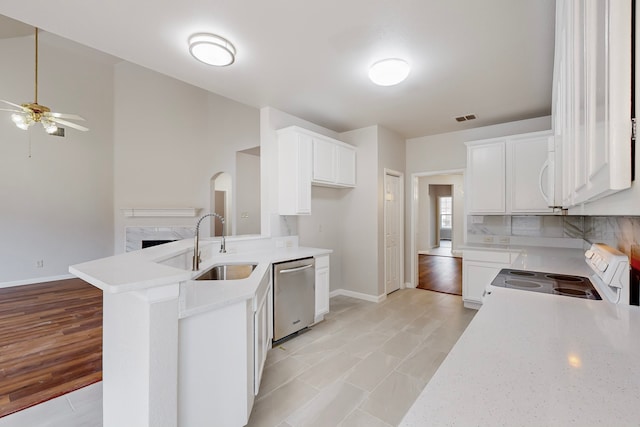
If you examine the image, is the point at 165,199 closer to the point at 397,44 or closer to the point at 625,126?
the point at 397,44

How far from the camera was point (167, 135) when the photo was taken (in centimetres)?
629

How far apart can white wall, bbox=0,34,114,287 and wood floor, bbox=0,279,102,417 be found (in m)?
0.90

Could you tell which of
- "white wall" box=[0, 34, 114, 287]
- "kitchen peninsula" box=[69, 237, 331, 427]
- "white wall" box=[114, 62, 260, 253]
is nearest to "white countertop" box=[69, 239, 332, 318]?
"kitchen peninsula" box=[69, 237, 331, 427]

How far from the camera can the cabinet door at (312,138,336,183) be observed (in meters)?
3.71

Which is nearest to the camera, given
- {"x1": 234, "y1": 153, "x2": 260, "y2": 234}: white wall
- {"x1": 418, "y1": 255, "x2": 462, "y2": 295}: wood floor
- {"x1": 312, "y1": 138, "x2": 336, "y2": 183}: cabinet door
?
{"x1": 312, "y1": 138, "x2": 336, "y2": 183}: cabinet door

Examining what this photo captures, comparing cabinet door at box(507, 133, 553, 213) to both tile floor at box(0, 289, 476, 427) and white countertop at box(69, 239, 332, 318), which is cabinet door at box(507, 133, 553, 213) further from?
white countertop at box(69, 239, 332, 318)

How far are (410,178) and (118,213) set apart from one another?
6.01m

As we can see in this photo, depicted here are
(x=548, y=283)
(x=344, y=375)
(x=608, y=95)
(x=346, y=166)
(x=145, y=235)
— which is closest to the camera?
(x=608, y=95)

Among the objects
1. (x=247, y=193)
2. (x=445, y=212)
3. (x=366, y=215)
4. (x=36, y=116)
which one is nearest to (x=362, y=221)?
(x=366, y=215)

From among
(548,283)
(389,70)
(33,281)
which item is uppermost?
(389,70)

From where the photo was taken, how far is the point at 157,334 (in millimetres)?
1208

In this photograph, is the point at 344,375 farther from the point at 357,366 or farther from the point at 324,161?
the point at 324,161

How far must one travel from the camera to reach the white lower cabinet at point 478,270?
11.9 feet

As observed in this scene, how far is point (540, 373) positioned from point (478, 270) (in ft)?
11.3
